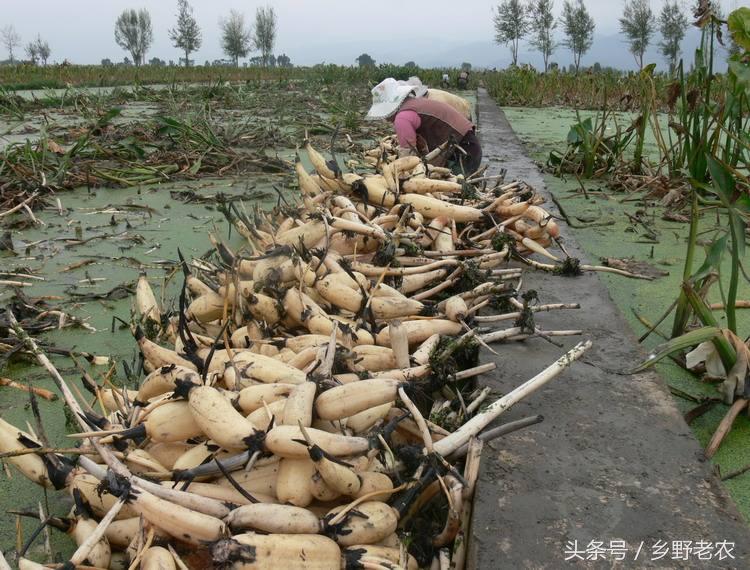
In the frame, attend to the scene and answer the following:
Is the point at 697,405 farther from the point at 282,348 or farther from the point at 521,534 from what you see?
the point at 282,348

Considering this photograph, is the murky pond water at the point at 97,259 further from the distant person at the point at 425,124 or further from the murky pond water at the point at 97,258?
the distant person at the point at 425,124

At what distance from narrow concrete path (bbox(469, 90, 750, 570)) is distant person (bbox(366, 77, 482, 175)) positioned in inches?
103

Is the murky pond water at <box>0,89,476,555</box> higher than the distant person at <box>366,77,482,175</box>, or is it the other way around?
the distant person at <box>366,77,482,175</box>

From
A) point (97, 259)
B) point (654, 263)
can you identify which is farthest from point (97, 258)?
point (654, 263)

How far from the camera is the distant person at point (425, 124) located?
430 cm

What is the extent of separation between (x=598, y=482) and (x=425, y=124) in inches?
136

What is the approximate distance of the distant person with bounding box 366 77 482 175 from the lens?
14.1 feet

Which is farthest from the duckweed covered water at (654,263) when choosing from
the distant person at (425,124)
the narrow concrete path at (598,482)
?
the distant person at (425,124)

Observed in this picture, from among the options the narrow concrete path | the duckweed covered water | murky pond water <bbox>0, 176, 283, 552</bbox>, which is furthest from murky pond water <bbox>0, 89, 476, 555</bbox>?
the duckweed covered water

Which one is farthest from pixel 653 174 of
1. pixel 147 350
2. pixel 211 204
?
pixel 147 350

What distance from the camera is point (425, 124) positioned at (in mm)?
4469

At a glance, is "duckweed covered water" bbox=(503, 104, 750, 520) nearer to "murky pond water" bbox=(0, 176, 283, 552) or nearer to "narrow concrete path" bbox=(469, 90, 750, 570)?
"narrow concrete path" bbox=(469, 90, 750, 570)

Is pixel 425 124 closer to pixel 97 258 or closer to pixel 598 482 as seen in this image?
pixel 97 258

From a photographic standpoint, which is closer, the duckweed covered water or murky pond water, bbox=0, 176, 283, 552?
the duckweed covered water
